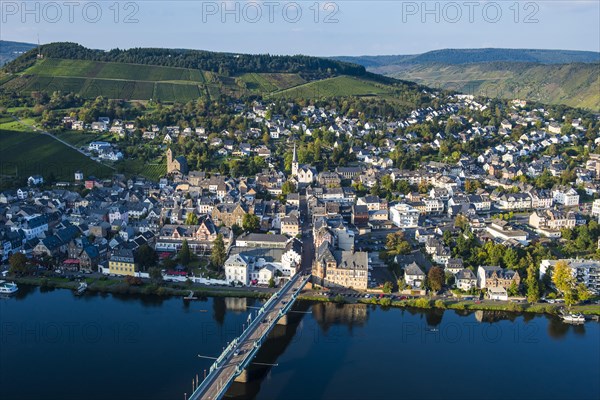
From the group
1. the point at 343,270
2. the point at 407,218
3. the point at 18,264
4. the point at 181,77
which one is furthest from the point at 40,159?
the point at 181,77

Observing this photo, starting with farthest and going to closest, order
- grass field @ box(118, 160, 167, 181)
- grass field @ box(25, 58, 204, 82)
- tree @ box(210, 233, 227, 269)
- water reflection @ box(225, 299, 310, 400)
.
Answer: grass field @ box(25, 58, 204, 82) → grass field @ box(118, 160, 167, 181) → tree @ box(210, 233, 227, 269) → water reflection @ box(225, 299, 310, 400)

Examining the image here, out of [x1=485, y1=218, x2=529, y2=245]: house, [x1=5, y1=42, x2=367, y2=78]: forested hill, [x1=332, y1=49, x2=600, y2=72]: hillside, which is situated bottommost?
[x1=485, y1=218, x2=529, y2=245]: house

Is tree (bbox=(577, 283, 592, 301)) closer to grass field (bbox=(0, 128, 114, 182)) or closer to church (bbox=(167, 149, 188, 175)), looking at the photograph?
church (bbox=(167, 149, 188, 175))

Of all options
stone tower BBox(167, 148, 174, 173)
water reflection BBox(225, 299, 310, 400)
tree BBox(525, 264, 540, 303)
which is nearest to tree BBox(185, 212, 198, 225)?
water reflection BBox(225, 299, 310, 400)

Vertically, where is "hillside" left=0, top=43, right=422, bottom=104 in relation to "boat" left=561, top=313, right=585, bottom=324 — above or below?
above

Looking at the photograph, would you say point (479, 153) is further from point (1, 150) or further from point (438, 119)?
point (1, 150)

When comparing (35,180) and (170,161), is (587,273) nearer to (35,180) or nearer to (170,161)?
(170,161)

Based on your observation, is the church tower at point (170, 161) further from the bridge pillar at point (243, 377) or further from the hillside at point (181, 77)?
the bridge pillar at point (243, 377)
